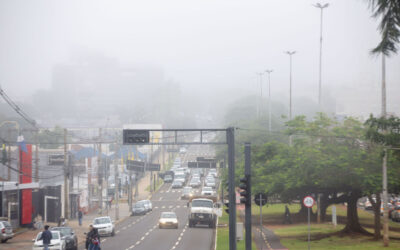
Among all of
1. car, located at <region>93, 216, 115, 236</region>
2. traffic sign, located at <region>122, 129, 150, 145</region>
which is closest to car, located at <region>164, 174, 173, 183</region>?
car, located at <region>93, 216, 115, 236</region>

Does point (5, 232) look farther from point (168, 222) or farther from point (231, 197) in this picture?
point (231, 197)

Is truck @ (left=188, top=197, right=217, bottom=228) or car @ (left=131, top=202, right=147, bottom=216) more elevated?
truck @ (left=188, top=197, right=217, bottom=228)

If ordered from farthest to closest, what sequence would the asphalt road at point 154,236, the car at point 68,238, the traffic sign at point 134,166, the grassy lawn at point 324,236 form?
1. the traffic sign at point 134,166
2. the asphalt road at point 154,236
3. the grassy lawn at point 324,236
4. the car at point 68,238

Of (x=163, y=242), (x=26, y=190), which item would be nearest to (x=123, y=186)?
(x=26, y=190)

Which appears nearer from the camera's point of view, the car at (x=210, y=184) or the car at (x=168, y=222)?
the car at (x=168, y=222)

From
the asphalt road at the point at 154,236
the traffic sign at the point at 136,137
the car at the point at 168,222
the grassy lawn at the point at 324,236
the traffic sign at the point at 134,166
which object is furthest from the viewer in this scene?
the traffic sign at the point at 134,166

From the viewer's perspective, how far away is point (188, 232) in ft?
169

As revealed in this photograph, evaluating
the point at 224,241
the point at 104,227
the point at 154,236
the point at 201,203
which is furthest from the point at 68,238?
the point at 201,203

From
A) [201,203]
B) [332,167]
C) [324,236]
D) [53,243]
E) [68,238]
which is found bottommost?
[324,236]

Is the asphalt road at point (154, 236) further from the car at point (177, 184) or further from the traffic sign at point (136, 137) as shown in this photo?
the car at point (177, 184)

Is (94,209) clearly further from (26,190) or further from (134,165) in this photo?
(26,190)

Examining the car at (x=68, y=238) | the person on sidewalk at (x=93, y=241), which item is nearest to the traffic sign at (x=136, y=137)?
the person on sidewalk at (x=93, y=241)

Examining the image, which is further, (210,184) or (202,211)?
(210,184)

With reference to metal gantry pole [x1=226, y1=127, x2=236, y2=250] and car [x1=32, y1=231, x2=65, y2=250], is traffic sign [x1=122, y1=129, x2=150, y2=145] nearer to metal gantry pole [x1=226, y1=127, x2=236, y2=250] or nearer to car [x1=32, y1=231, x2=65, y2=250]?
metal gantry pole [x1=226, y1=127, x2=236, y2=250]
